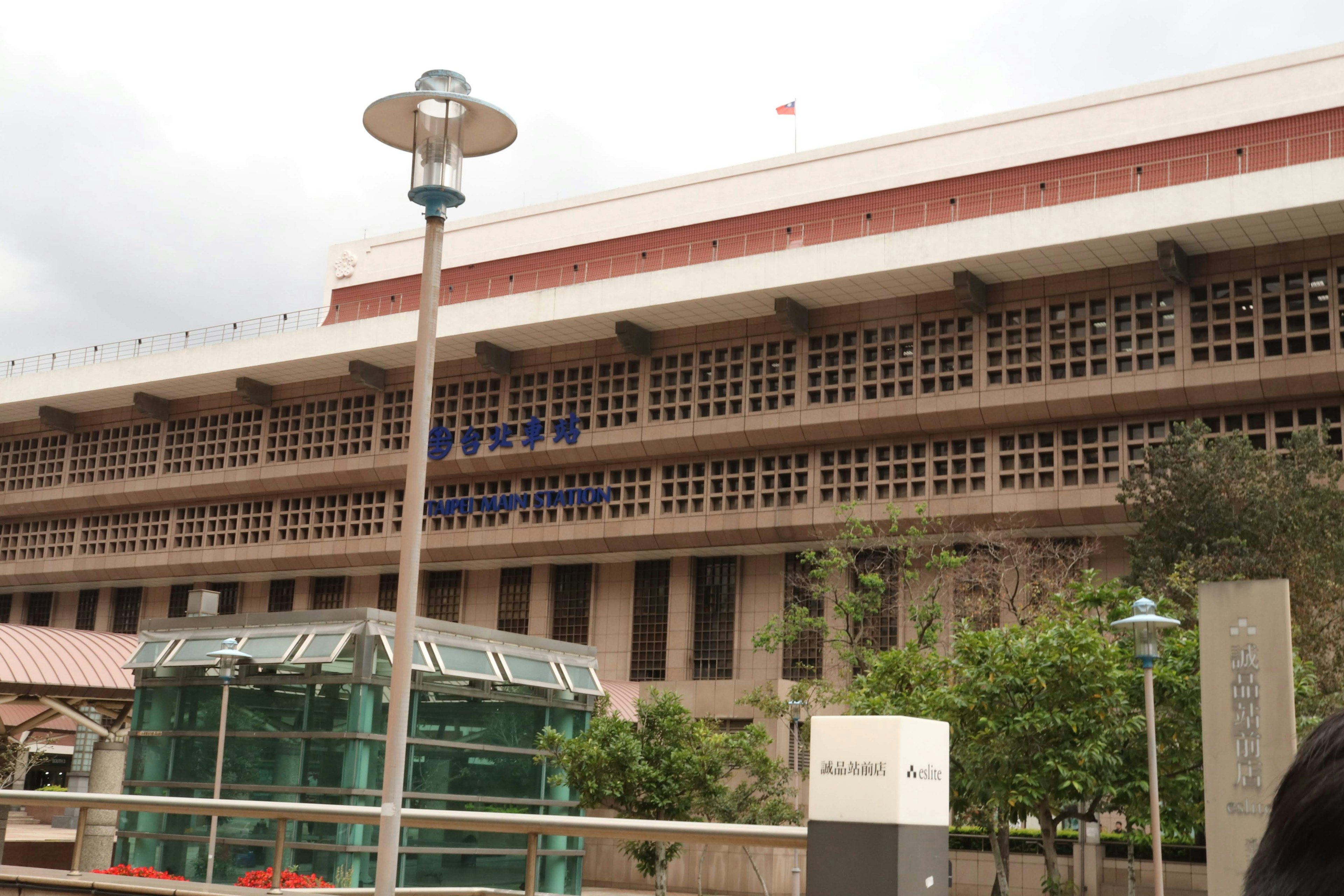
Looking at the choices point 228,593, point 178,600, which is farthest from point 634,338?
point 178,600

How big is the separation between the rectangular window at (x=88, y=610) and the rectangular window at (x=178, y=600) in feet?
10.2

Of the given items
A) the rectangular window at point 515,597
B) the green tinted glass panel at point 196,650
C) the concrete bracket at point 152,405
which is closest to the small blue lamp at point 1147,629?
the green tinted glass panel at point 196,650

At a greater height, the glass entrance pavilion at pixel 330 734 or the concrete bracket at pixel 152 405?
the concrete bracket at pixel 152 405

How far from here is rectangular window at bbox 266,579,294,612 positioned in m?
44.2

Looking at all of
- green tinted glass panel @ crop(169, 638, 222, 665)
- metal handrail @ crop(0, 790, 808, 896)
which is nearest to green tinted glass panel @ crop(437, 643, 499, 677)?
green tinted glass panel @ crop(169, 638, 222, 665)

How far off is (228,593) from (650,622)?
15966 mm

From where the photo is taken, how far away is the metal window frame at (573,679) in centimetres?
2291

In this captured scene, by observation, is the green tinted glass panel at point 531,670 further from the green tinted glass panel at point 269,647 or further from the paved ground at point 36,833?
the paved ground at point 36,833

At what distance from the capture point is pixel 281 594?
146 feet

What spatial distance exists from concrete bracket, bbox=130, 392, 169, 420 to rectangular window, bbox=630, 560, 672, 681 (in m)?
17.3

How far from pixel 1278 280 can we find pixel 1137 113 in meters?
8.23

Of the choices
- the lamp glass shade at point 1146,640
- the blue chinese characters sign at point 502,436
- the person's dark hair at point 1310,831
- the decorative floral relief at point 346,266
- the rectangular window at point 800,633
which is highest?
the decorative floral relief at point 346,266

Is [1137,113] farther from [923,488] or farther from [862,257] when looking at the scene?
[923,488]

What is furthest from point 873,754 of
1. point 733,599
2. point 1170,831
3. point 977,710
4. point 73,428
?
point 73,428
